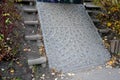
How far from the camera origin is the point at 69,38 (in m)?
5.69

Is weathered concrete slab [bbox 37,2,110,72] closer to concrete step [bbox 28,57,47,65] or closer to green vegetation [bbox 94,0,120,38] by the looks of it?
concrete step [bbox 28,57,47,65]

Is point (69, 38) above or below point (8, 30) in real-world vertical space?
below

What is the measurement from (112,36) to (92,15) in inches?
44.8

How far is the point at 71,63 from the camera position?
5.07 meters

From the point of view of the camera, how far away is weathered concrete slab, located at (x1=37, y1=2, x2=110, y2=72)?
5133mm

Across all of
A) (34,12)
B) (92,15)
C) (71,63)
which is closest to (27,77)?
(71,63)

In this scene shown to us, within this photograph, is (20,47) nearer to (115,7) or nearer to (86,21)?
(86,21)

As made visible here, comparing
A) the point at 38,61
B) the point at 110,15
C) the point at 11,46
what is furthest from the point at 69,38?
the point at 110,15

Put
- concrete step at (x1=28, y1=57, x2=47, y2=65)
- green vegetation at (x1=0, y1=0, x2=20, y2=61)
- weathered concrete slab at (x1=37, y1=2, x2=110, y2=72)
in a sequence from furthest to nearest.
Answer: weathered concrete slab at (x1=37, y1=2, x2=110, y2=72), green vegetation at (x1=0, y1=0, x2=20, y2=61), concrete step at (x1=28, y1=57, x2=47, y2=65)

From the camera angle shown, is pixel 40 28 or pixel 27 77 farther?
pixel 40 28

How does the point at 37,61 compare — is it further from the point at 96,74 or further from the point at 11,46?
the point at 96,74

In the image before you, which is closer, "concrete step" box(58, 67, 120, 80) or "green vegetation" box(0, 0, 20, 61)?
"concrete step" box(58, 67, 120, 80)

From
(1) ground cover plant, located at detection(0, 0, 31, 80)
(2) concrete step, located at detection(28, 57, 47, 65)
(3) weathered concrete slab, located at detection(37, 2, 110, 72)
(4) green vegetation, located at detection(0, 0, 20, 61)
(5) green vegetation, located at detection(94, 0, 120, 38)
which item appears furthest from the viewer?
(5) green vegetation, located at detection(94, 0, 120, 38)

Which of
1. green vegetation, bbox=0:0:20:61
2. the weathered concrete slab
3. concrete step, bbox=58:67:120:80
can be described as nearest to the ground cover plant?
green vegetation, bbox=0:0:20:61
